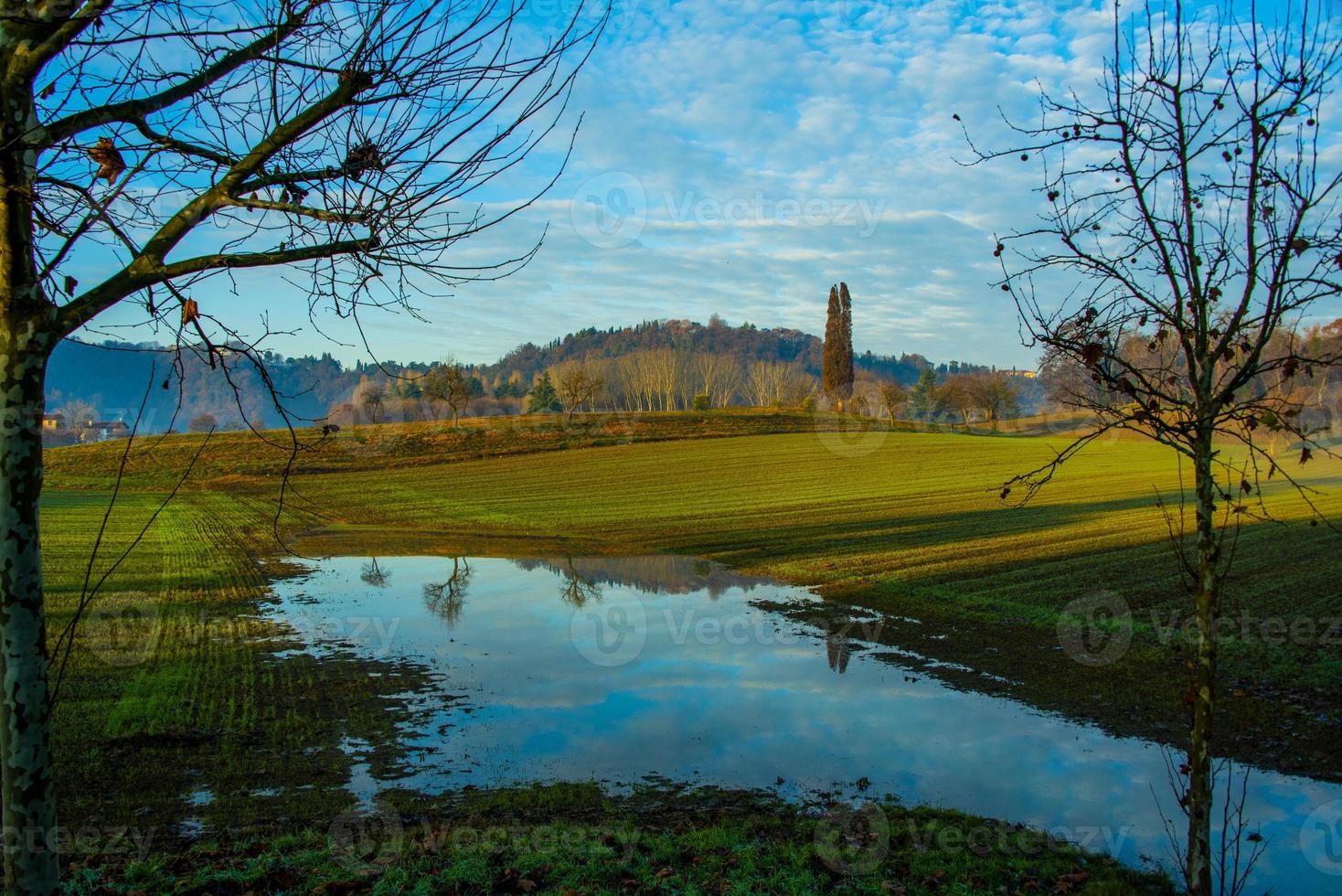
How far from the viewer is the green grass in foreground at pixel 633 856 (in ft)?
18.6

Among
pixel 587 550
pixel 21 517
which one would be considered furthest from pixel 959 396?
pixel 21 517

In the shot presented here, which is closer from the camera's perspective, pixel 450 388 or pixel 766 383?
pixel 450 388

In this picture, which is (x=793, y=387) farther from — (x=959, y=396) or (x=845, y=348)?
(x=845, y=348)

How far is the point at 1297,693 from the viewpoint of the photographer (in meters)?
11.1

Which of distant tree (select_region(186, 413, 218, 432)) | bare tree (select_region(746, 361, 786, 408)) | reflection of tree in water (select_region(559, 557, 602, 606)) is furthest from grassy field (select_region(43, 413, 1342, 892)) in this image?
bare tree (select_region(746, 361, 786, 408))

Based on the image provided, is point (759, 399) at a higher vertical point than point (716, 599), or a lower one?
higher

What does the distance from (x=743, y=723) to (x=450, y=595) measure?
10396 millimetres

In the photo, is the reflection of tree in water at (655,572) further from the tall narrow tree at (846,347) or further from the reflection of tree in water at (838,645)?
the tall narrow tree at (846,347)

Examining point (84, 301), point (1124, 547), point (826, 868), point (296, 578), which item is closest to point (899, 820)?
point (826, 868)

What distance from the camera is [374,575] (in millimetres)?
21422

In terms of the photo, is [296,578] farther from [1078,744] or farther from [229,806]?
[1078,744]

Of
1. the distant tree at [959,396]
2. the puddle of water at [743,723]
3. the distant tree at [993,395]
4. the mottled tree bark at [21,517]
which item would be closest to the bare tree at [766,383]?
the distant tree at [959,396]

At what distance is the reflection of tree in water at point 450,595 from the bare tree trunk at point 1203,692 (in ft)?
43.8

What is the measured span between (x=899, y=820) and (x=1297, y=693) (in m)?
7.46
